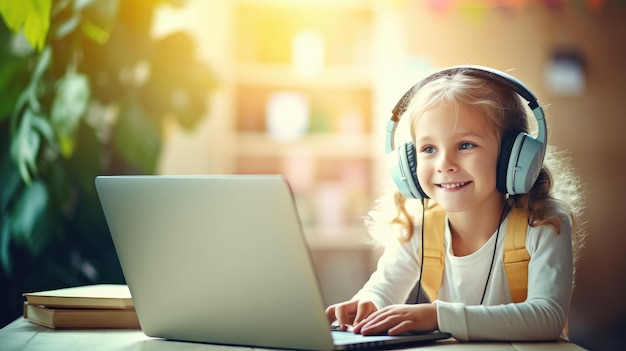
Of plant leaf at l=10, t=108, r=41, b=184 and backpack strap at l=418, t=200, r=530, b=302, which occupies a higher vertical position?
plant leaf at l=10, t=108, r=41, b=184

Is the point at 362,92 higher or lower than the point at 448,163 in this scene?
higher

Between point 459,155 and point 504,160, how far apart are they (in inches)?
2.5

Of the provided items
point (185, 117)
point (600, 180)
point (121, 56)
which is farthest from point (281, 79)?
point (600, 180)

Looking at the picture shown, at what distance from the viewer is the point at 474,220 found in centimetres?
109

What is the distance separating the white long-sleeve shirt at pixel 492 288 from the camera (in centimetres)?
88

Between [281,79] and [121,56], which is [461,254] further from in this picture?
[281,79]

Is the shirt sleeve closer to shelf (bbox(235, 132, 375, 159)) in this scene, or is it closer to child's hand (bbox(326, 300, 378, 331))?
child's hand (bbox(326, 300, 378, 331))

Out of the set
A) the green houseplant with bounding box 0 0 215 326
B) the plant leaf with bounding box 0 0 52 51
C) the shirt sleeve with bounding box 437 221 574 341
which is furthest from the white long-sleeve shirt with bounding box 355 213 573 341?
the green houseplant with bounding box 0 0 215 326

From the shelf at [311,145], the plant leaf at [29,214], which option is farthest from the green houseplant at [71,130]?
the shelf at [311,145]

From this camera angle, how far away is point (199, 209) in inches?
31.4

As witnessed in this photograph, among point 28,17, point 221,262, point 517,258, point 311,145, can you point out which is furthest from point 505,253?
point 311,145

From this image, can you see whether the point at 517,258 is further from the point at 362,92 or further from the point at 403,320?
the point at 362,92

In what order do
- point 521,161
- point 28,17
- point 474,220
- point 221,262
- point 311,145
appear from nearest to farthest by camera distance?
point 221,262 < point 521,161 < point 474,220 < point 28,17 < point 311,145

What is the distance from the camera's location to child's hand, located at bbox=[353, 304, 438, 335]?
87 centimetres
